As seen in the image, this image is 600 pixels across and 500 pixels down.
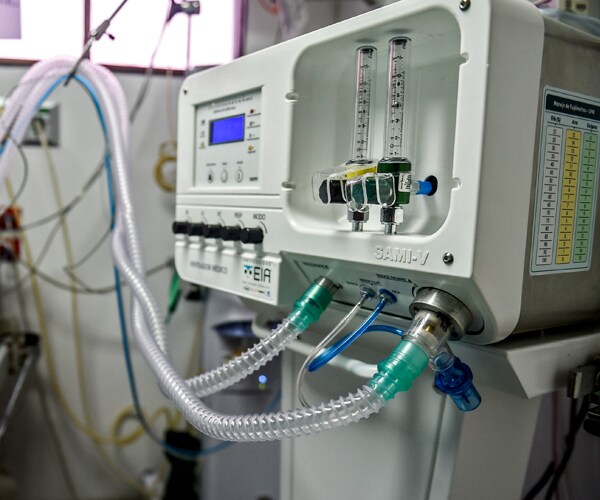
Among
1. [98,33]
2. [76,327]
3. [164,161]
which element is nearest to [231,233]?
[98,33]

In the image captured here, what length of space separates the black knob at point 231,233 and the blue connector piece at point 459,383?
0.35 metres

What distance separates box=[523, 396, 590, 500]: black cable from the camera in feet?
2.99

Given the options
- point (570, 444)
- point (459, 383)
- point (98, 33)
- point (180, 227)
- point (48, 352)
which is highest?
point (98, 33)

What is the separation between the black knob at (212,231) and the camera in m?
0.83

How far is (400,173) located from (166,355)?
55 centimetres

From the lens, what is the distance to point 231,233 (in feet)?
2.59

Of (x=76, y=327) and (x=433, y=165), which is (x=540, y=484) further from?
(x=76, y=327)

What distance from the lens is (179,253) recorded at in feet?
3.15

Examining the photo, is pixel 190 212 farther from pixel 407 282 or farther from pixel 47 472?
pixel 47 472

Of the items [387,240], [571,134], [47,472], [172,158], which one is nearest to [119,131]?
[172,158]

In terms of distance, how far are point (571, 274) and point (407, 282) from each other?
214 mm

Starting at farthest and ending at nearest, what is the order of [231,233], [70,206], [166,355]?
[70,206] < [166,355] < [231,233]

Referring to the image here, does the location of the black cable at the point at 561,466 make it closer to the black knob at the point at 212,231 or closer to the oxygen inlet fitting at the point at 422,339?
the oxygen inlet fitting at the point at 422,339

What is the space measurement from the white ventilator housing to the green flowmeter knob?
0.04m
